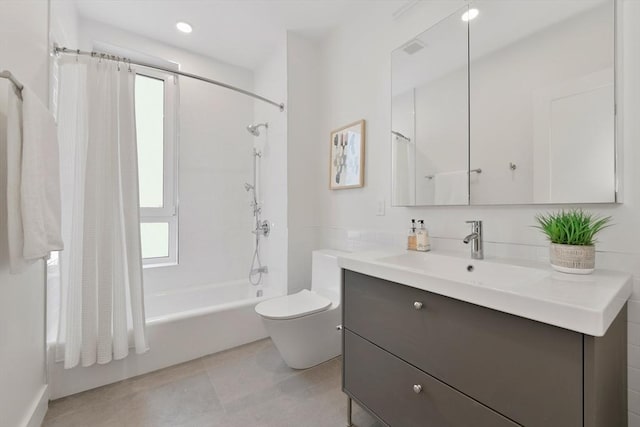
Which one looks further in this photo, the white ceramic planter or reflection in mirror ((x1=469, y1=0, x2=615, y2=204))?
reflection in mirror ((x1=469, y1=0, x2=615, y2=204))

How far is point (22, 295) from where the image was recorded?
1.21 metres

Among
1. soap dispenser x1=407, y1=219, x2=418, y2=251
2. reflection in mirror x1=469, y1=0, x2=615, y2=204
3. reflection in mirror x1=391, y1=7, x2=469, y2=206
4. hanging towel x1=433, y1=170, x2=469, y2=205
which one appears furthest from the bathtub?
reflection in mirror x1=469, y1=0, x2=615, y2=204

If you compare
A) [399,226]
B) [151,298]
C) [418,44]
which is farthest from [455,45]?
[151,298]

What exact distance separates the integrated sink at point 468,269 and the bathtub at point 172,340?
54.6 inches

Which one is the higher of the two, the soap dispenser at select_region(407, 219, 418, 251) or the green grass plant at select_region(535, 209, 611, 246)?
the green grass plant at select_region(535, 209, 611, 246)

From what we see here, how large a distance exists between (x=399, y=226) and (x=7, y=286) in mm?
1955

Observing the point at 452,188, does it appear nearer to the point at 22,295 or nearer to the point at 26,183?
the point at 26,183

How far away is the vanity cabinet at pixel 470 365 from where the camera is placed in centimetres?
65

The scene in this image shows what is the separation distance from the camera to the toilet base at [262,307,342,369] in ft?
5.47

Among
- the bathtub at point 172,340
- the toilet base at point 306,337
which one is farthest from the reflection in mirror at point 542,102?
the bathtub at point 172,340

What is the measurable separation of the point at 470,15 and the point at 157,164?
2.75m

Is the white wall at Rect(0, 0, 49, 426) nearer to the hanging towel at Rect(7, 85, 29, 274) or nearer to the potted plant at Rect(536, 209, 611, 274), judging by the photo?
the hanging towel at Rect(7, 85, 29, 274)

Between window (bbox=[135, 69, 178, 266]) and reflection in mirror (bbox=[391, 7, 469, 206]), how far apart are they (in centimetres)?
215

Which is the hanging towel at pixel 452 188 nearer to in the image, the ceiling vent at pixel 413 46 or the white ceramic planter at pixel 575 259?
the white ceramic planter at pixel 575 259
